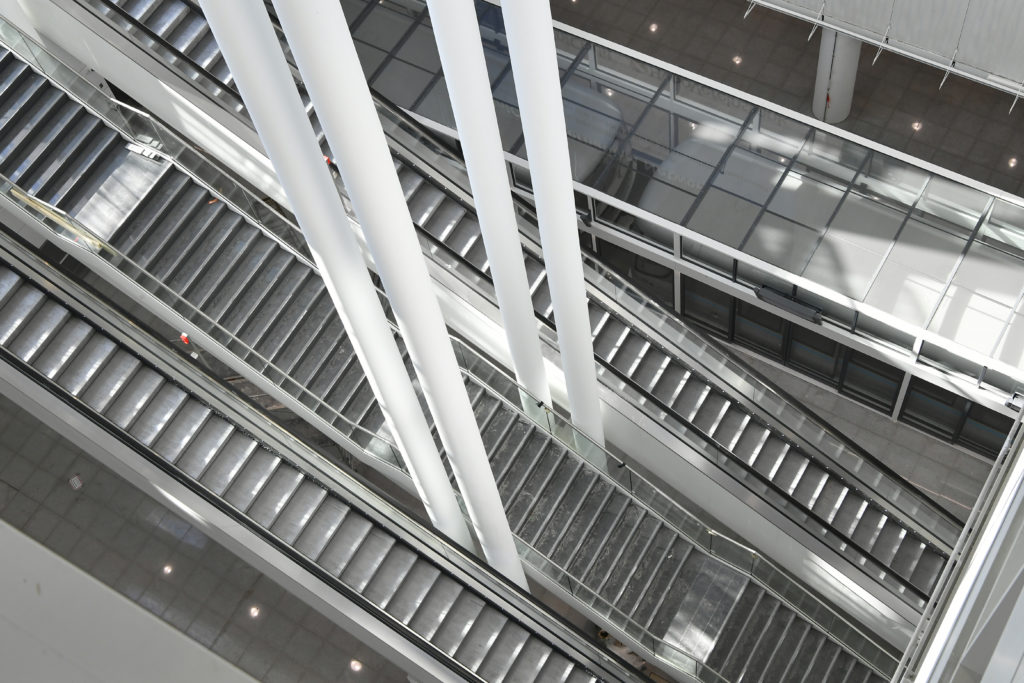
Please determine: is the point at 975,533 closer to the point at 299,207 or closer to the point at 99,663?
the point at 299,207

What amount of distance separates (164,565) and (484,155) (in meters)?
11.3

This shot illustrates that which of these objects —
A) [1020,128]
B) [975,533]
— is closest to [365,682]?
[975,533]

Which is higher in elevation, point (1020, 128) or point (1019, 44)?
point (1020, 128)

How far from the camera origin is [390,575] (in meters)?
15.5

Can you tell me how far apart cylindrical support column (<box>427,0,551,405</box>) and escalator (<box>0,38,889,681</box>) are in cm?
266

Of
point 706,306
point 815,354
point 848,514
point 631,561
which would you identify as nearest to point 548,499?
point 631,561

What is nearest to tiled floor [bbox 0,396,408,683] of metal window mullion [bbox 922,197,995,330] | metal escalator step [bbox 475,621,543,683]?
metal escalator step [bbox 475,621,543,683]

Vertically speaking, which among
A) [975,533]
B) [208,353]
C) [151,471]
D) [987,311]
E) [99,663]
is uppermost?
[987,311]

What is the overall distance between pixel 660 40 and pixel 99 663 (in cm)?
1538

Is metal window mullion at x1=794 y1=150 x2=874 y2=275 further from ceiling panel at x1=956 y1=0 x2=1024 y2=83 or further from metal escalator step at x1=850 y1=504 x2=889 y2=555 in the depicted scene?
metal escalator step at x1=850 y1=504 x2=889 y2=555

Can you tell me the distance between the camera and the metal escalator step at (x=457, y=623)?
1569cm

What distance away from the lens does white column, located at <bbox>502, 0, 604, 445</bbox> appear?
9.98 metres

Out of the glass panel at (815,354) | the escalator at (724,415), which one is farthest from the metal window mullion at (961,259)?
the escalator at (724,415)

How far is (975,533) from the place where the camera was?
13.2 m
